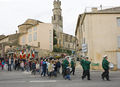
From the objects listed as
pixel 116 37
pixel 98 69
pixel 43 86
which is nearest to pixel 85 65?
pixel 43 86

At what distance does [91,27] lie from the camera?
64.6 ft

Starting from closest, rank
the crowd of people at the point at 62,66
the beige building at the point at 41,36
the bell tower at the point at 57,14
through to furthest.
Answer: the crowd of people at the point at 62,66 < the beige building at the point at 41,36 < the bell tower at the point at 57,14

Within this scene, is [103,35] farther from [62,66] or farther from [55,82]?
[55,82]

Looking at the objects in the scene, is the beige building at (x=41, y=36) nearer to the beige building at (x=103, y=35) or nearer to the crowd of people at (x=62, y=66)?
the crowd of people at (x=62, y=66)

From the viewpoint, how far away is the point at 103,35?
63.9 feet

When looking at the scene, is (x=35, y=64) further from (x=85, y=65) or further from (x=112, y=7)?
(x=112, y=7)

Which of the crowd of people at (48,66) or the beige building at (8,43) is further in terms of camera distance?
the beige building at (8,43)

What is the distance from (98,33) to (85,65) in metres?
9.76

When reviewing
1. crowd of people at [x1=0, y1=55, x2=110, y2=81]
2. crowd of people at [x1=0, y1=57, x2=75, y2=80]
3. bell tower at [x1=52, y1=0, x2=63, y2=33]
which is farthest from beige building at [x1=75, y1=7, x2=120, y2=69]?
bell tower at [x1=52, y1=0, x2=63, y2=33]

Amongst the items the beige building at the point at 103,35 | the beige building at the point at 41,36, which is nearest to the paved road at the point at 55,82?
the beige building at the point at 103,35

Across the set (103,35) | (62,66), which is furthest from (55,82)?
(103,35)

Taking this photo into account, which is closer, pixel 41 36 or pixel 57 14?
pixel 41 36

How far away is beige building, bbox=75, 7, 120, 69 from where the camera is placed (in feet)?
63.3

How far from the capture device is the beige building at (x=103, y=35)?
63.3 ft
